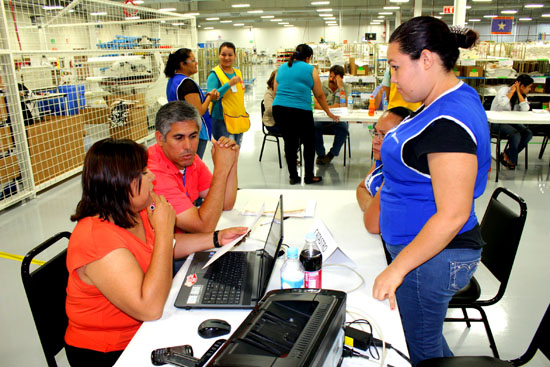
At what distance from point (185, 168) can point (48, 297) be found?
3.01ft

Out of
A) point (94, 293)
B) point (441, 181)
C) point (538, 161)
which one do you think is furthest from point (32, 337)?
point (538, 161)

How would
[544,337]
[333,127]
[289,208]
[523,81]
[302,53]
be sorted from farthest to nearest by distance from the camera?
[333,127] → [523,81] → [302,53] → [289,208] → [544,337]

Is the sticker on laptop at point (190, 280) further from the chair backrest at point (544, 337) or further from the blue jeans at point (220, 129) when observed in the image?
the blue jeans at point (220, 129)

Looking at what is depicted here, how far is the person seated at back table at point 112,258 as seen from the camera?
1199 mm

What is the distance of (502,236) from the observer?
1.78 metres

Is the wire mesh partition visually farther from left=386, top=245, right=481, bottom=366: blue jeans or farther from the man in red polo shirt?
left=386, top=245, right=481, bottom=366: blue jeans

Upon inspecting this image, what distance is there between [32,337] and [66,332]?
1.08 m

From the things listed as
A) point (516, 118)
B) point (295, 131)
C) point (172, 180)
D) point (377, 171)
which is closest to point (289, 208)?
point (377, 171)

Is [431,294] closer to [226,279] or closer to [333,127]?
[226,279]

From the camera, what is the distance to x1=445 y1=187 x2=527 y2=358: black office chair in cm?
169

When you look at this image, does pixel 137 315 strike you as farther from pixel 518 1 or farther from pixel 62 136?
pixel 518 1

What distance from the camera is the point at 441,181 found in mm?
1074

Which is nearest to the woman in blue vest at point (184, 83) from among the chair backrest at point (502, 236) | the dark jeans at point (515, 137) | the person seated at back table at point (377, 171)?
the person seated at back table at point (377, 171)

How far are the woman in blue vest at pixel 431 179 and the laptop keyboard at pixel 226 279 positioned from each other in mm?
436
